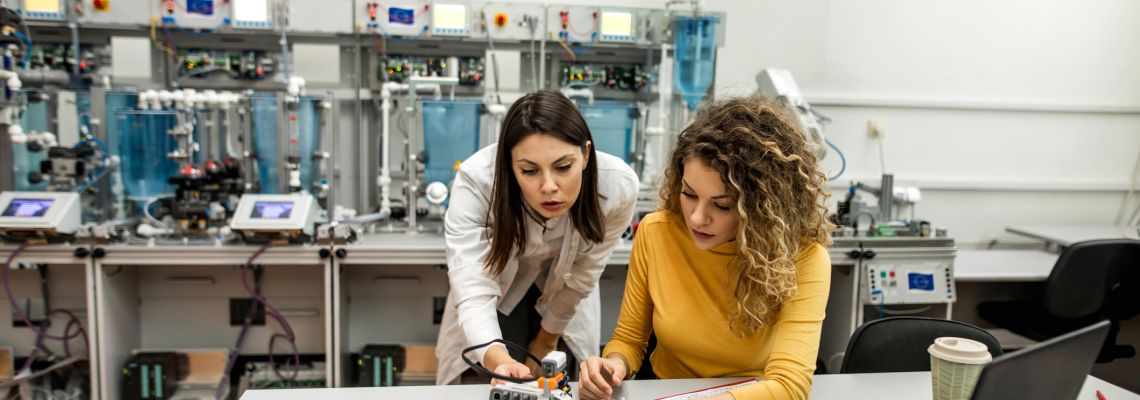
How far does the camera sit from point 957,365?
1001mm

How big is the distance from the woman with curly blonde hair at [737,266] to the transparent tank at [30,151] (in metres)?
2.39

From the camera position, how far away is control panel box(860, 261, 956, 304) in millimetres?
2650

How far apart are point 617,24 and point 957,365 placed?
2231 mm

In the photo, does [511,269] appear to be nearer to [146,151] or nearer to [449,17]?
[449,17]

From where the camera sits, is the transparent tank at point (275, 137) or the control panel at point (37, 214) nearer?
the control panel at point (37, 214)

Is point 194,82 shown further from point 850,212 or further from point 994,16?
point 994,16

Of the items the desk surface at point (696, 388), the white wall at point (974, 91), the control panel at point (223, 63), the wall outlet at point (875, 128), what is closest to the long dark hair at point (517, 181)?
the desk surface at point (696, 388)

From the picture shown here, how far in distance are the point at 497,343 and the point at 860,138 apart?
285 centimetres

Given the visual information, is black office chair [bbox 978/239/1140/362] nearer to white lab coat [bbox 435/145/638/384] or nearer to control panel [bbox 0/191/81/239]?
white lab coat [bbox 435/145/638/384]

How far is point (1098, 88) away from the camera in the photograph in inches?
146

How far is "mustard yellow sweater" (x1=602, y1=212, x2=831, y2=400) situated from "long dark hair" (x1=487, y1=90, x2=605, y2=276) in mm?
180

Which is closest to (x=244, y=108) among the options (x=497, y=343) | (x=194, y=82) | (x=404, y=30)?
(x=194, y=82)

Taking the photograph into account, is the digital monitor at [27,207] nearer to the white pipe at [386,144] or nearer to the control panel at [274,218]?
the control panel at [274,218]

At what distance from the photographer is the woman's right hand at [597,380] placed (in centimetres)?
115
